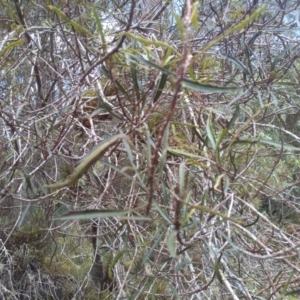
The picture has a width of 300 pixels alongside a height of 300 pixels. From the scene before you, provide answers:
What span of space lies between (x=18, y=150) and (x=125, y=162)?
10.3 inches

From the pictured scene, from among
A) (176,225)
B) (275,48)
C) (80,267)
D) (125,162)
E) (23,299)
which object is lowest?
(23,299)

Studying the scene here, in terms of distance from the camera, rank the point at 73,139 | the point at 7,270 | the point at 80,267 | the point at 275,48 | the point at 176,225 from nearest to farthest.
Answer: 1. the point at 176,225
2. the point at 73,139
3. the point at 275,48
4. the point at 7,270
5. the point at 80,267

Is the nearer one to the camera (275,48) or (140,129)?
(140,129)

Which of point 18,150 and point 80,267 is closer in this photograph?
point 18,150

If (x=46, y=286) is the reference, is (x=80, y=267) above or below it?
above

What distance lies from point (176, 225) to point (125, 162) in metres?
0.64

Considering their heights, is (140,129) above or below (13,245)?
above

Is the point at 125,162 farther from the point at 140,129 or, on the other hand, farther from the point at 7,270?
the point at 7,270

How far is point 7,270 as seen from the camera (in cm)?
133

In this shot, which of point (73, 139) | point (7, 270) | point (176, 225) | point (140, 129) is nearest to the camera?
point (176, 225)

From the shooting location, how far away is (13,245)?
1440 mm

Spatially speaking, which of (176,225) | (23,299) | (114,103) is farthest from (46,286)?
(176,225)

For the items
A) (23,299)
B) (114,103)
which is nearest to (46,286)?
(23,299)

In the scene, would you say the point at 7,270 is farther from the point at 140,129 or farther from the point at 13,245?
the point at 140,129
